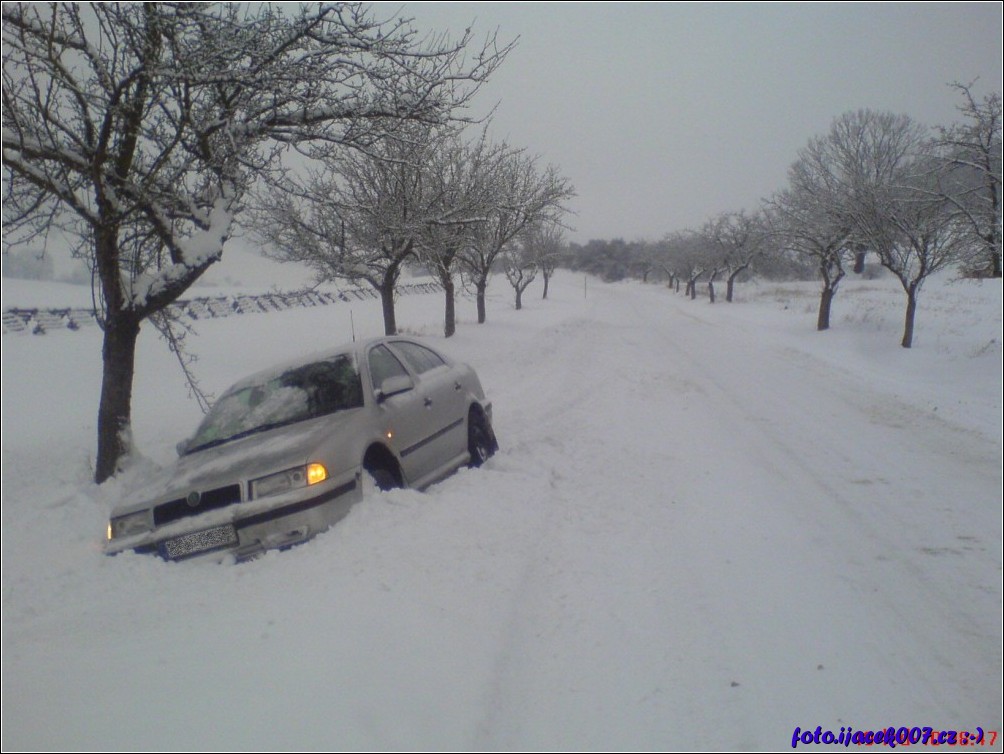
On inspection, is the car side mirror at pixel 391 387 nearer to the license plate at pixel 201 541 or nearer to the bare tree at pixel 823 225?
the license plate at pixel 201 541

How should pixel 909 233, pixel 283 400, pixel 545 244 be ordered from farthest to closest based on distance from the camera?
pixel 545 244, pixel 909 233, pixel 283 400

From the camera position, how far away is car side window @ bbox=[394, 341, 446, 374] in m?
6.97

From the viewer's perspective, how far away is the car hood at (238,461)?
4.65 metres

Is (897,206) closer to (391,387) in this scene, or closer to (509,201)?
(509,201)

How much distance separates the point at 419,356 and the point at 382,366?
34.3 inches

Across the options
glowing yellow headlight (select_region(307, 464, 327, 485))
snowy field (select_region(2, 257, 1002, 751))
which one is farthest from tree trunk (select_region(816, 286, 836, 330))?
glowing yellow headlight (select_region(307, 464, 327, 485))

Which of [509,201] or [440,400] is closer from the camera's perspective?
[440,400]

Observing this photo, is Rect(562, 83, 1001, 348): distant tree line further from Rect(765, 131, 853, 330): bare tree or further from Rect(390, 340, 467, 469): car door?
Rect(390, 340, 467, 469): car door

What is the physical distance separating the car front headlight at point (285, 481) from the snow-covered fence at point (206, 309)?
32.0 feet

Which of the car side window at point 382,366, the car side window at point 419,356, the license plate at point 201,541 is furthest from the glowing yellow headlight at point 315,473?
the car side window at point 419,356

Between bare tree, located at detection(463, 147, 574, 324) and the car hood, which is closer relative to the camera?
the car hood

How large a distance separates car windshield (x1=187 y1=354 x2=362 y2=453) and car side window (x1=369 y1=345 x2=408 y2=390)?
198 mm

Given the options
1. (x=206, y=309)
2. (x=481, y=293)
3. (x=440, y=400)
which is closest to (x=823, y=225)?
(x=481, y=293)

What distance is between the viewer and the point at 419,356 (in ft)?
23.8
